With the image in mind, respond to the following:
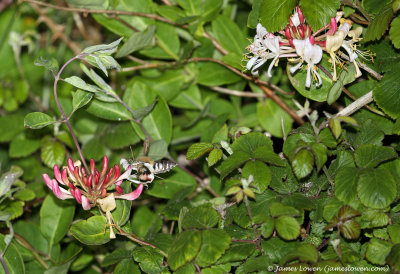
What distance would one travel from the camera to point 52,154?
160 centimetres

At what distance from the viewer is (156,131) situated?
1.52 meters

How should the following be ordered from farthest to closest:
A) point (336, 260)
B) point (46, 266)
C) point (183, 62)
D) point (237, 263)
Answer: point (183, 62), point (46, 266), point (237, 263), point (336, 260)

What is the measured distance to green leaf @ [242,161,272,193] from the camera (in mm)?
1098

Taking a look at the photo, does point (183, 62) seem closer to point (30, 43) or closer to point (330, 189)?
point (330, 189)

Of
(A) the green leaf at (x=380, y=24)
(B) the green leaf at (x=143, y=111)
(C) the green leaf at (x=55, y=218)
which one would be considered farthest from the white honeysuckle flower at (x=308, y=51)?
(C) the green leaf at (x=55, y=218)

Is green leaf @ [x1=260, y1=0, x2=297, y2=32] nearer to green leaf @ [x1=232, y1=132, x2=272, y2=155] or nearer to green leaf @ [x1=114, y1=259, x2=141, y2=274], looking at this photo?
green leaf @ [x1=232, y1=132, x2=272, y2=155]

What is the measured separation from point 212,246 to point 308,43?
545mm

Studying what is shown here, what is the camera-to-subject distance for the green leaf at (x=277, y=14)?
116 cm

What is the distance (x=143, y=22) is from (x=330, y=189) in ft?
3.03

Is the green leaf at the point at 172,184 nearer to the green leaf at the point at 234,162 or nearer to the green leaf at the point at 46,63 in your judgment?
the green leaf at the point at 234,162

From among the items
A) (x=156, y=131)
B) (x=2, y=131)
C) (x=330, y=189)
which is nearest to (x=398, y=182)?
(x=330, y=189)

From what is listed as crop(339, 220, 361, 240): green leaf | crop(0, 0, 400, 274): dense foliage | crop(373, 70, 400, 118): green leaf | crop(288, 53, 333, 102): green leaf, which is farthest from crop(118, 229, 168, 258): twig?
crop(373, 70, 400, 118): green leaf

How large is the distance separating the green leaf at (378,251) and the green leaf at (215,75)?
31.2 inches

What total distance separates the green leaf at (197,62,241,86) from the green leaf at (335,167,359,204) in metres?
0.67
